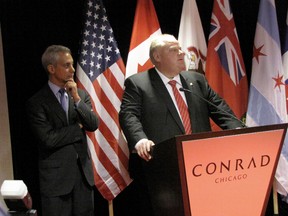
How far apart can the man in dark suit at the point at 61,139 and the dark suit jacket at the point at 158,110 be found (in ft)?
1.00

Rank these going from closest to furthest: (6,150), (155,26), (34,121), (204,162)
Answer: (204,162) → (34,121) → (6,150) → (155,26)

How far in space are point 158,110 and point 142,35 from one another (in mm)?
945

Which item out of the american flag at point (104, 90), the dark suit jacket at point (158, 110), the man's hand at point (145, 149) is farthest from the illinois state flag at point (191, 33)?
the man's hand at point (145, 149)

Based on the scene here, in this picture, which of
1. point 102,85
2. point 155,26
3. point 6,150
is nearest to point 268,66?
point 155,26

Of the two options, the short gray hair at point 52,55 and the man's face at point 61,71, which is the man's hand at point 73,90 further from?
the short gray hair at point 52,55

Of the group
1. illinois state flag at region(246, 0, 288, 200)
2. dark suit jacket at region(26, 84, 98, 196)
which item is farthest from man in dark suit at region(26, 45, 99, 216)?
illinois state flag at region(246, 0, 288, 200)

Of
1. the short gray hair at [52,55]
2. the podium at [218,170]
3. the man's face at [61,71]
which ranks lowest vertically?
the podium at [218,170]

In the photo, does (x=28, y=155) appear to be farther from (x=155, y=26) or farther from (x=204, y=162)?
(x=204, y=162)

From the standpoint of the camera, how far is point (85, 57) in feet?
11.0

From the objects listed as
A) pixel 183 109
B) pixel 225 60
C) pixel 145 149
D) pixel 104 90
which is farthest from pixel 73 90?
pixel 225 60

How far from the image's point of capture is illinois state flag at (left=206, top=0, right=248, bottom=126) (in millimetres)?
3621

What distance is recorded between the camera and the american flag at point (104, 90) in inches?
132

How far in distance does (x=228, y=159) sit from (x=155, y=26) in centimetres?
182

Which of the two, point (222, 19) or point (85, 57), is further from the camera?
point (222, 19)
